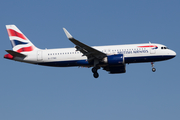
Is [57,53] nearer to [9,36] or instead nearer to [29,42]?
[29,42]

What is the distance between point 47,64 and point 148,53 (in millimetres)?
14615

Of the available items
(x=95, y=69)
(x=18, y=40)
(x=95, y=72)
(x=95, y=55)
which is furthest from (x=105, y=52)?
(x=18, y=40)

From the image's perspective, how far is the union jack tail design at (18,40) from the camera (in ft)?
167

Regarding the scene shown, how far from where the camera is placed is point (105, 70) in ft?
173

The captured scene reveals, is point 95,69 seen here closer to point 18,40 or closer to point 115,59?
point 115,59

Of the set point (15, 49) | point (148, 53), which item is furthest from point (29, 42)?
point (148, 53)

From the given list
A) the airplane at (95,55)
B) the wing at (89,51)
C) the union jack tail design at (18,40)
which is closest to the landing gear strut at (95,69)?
the airplane at (95,55)

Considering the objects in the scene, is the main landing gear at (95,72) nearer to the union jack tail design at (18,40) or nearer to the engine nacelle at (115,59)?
the engine nacelle at (115,59)

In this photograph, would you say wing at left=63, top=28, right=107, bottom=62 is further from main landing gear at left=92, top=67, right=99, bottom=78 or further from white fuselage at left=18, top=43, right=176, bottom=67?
main landing gear at left=92, top=67, right=99, bottom=78

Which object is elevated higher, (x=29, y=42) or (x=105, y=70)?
(x=29, y=42)

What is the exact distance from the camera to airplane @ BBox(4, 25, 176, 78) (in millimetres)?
46219

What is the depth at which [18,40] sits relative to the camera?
51750 millimetres

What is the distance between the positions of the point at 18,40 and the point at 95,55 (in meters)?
13.1

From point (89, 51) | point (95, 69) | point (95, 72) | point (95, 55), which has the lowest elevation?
point (95, 72)
